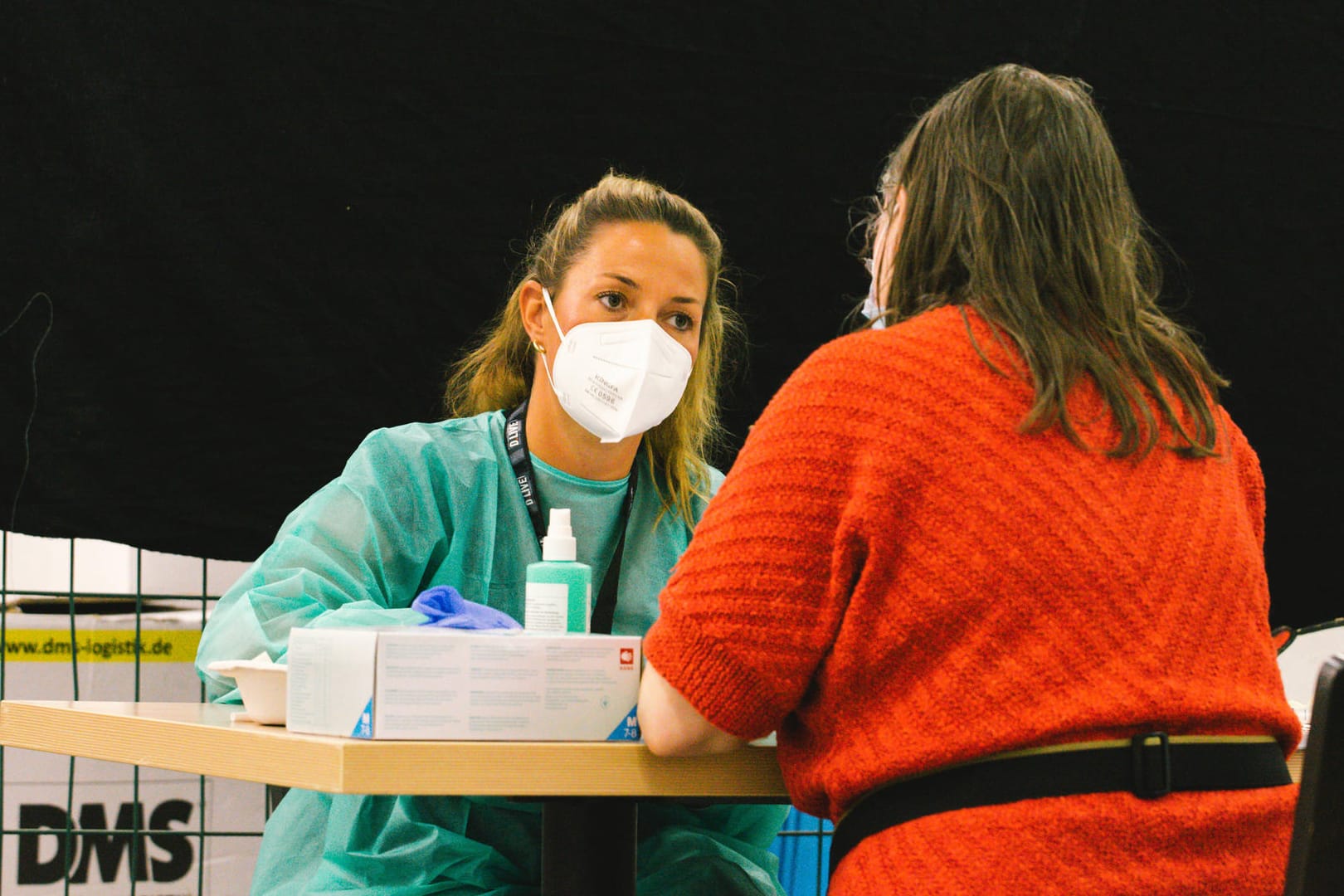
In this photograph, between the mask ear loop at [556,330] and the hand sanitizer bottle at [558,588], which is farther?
the mask ear loop at [556,330]

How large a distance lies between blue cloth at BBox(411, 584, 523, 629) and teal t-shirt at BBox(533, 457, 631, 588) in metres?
0.64

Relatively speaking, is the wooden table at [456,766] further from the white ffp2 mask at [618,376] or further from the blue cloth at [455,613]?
the white ffp2 mask at [618,376]

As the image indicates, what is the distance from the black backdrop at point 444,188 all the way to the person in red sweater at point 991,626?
4.99ft

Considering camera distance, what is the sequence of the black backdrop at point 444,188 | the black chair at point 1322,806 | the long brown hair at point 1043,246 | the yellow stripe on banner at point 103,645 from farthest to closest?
the yellow stripe on banner at point 103,645 < the black backdrop at point 444,188 < the long brown hair at point 1043,246 < the black chair at point 1322,806

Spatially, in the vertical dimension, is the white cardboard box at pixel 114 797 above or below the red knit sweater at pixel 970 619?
below

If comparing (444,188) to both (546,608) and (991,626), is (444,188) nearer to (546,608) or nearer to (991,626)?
(546,608)

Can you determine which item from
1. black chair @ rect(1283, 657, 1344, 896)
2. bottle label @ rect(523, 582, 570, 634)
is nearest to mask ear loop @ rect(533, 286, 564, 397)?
bottle label @ rect(523, 582, 570, 634)

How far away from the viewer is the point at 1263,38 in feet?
9.22

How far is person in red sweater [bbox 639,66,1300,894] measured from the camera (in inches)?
39.7

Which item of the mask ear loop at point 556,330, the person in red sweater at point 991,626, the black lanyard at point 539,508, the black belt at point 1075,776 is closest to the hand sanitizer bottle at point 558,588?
the person in red sweater at point 991,626

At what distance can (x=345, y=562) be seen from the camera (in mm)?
1796

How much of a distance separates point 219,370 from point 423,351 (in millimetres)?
369

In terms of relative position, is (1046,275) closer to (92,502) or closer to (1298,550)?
(92,502)

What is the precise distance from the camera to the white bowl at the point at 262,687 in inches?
48.8
